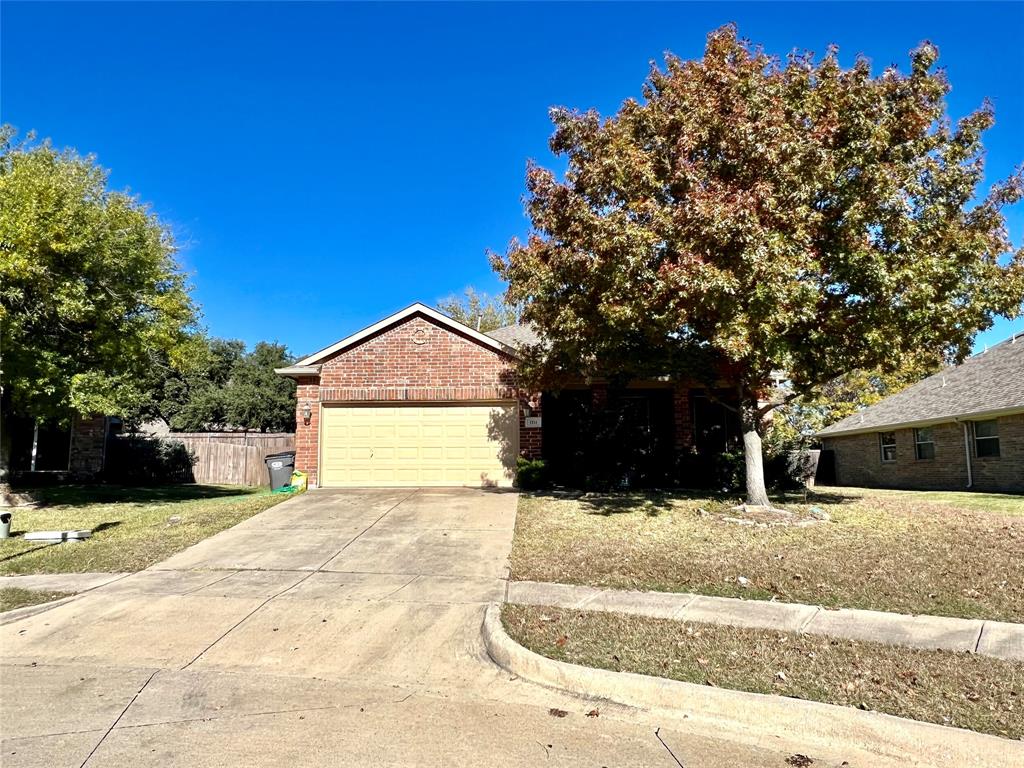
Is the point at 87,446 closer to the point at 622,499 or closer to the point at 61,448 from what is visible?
the point at 61,448

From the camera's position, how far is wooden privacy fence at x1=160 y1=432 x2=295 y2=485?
23188mm

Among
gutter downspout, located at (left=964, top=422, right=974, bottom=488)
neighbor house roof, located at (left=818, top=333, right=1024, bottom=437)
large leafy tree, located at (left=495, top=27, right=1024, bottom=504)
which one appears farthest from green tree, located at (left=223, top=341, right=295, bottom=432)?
gutter downspout, located at (left=964, top=422, right=974, bottom=488)

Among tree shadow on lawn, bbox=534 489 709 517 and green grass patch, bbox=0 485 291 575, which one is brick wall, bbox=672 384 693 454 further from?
green grass patch, bbox=0 485 291 575

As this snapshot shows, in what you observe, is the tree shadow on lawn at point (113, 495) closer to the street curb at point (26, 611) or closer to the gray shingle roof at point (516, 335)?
the gray shingle roof at point (516, 335)

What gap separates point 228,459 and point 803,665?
22184 millimetres

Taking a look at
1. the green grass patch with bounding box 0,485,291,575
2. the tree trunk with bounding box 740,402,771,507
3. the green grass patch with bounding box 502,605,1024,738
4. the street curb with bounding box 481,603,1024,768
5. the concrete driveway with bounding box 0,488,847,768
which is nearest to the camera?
the street curb with bounding box 481,603,1024,768

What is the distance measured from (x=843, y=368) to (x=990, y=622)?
5.78m

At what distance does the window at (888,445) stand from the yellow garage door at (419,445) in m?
14.7

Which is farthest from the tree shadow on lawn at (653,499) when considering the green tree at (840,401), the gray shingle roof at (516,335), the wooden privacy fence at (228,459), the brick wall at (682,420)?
the green tree at (840,401)

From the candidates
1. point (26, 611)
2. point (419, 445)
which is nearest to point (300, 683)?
point (26, 611)

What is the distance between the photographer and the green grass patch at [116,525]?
8.64 metres

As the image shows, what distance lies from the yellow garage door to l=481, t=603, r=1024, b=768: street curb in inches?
432

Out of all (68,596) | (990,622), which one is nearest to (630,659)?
(990,622)

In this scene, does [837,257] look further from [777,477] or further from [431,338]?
[431,338]
